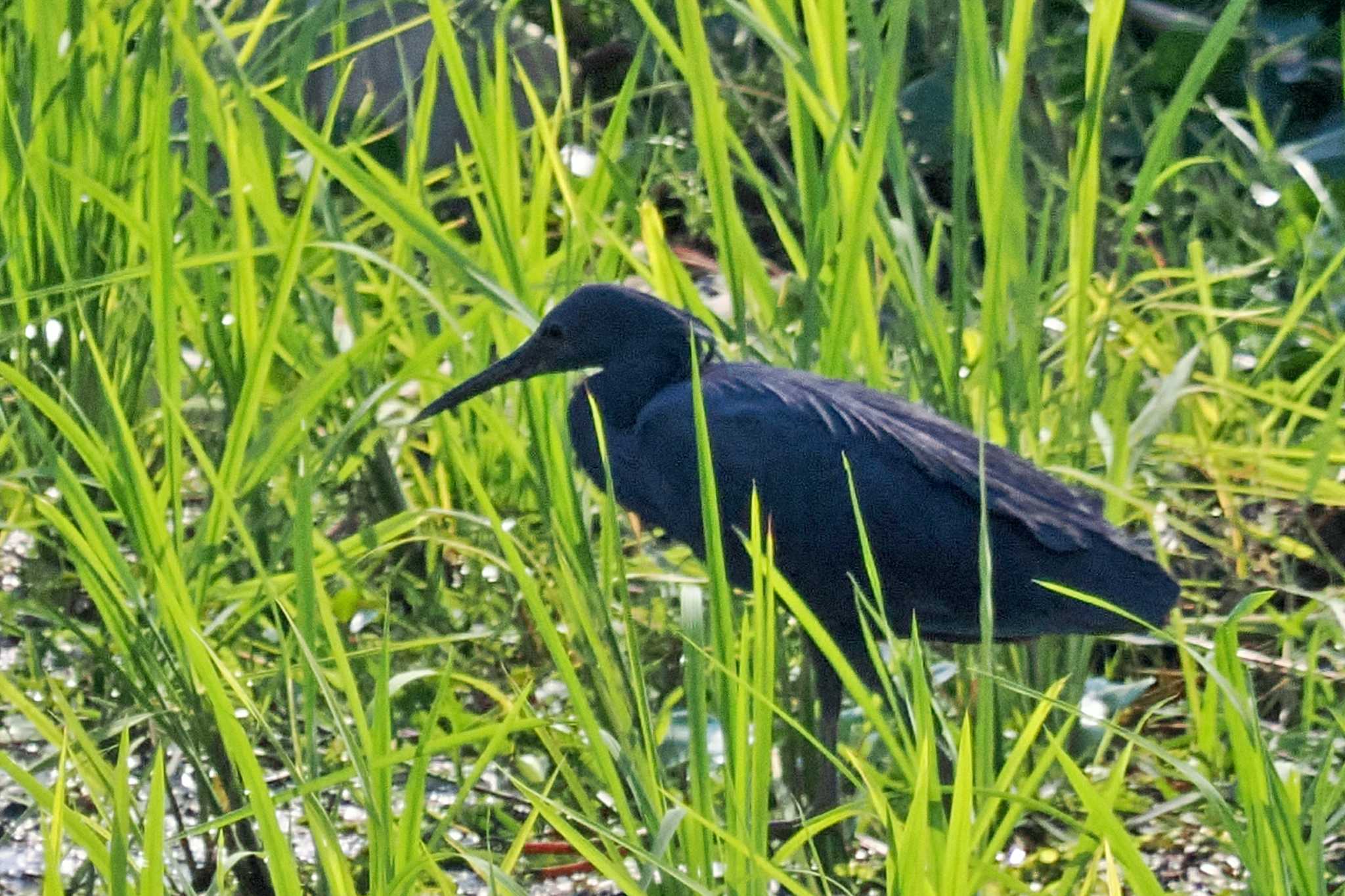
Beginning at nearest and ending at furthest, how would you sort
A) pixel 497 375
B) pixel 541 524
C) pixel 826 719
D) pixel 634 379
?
1. pixel 826 719
2. pixel 497 375
3. pixel 634 379
4. pixel 541 524

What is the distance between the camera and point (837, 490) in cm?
206

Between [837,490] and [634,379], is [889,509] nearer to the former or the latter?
[837,490]

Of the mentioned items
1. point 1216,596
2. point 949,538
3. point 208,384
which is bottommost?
point 1216,596

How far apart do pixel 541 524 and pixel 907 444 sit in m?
0.51

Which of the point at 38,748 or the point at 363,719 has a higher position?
the point at 363,719

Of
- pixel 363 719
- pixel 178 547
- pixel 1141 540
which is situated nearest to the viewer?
pixel 363 719

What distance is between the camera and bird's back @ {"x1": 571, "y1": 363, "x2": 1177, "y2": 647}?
6.41 feet

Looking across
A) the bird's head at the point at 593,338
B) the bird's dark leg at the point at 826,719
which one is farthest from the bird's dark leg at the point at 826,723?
the bird's head at the point at 593,338

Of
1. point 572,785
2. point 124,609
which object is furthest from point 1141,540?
point 124,609

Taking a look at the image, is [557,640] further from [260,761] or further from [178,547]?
[260,761]

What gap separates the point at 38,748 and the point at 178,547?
44cm

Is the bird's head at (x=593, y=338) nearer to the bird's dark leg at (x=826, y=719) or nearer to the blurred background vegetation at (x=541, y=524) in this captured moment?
the blurred background vegetation at (x=541, y=524)

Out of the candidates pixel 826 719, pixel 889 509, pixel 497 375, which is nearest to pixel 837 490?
pixel 889 509

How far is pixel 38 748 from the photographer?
2084 mm
